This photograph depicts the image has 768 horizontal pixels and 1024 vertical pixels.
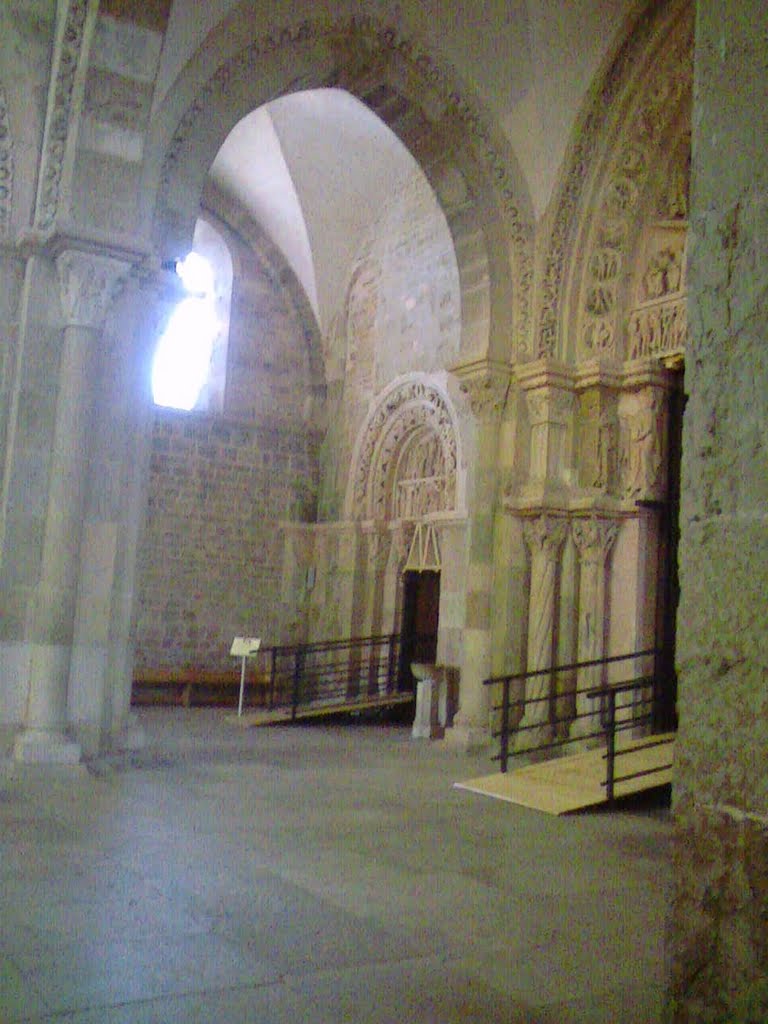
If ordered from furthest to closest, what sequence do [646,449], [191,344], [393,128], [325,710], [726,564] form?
[191,344] < [325,710] < [393,128] < [646,449] < [726,564]

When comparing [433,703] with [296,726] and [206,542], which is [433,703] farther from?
[206,542]

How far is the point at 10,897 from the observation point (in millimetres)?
3793

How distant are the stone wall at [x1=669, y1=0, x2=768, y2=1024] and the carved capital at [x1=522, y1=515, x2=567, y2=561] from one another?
717 cm

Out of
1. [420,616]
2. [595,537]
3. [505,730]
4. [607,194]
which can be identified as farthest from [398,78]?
[420,616]

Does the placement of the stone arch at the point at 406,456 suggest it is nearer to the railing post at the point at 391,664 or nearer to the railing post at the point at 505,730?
the railing post at the point at 391,664

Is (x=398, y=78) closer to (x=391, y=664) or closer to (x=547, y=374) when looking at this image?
(x=547, y=374)

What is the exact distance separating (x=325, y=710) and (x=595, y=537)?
3906mm

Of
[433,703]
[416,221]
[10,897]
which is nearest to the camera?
[10,897]

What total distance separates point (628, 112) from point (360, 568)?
693cm

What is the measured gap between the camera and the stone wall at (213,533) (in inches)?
549

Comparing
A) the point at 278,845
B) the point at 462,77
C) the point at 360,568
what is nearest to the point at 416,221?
the point at 462,77

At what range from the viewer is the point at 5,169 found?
291 inches

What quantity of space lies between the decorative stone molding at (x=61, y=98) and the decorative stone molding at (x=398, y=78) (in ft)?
2.78

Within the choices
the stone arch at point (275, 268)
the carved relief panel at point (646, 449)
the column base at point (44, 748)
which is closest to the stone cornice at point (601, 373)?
the carved relief panel at point (646, 449)
